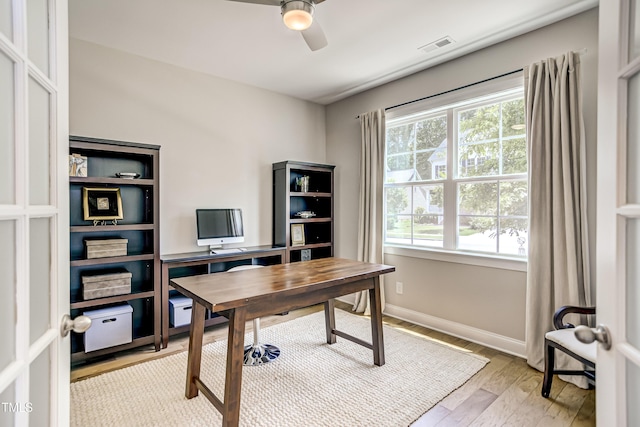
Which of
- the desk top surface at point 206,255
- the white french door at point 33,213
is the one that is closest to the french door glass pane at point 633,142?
the white french door at point 33,213

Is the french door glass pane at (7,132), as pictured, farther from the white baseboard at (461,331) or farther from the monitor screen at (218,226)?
the white baseboard at (461,331)

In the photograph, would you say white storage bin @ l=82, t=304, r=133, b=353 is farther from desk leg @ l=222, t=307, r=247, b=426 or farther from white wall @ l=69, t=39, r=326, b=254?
desk leg @ l=222, t=307, r=247, b=426

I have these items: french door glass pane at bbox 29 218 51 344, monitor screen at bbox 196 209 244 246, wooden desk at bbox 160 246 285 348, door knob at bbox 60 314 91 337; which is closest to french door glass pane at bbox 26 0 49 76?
french door glass pane at bbox 29 218 51 344

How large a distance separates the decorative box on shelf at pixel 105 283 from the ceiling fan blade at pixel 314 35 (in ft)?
7.83

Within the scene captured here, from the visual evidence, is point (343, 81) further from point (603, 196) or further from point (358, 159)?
point (603, 196)

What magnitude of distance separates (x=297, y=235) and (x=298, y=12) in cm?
263

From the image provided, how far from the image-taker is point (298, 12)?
1.86 metres

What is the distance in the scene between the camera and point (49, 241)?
2.56 feet

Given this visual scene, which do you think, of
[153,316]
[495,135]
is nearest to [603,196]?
[495,135]

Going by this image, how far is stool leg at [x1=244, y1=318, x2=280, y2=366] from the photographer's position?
2.57 meters

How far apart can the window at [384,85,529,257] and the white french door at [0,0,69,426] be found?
3.08 m

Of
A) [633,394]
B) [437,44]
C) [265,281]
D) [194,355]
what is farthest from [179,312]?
[437,44]

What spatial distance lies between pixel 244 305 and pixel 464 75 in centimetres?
289

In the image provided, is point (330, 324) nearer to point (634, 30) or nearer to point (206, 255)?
point (206, 255)
